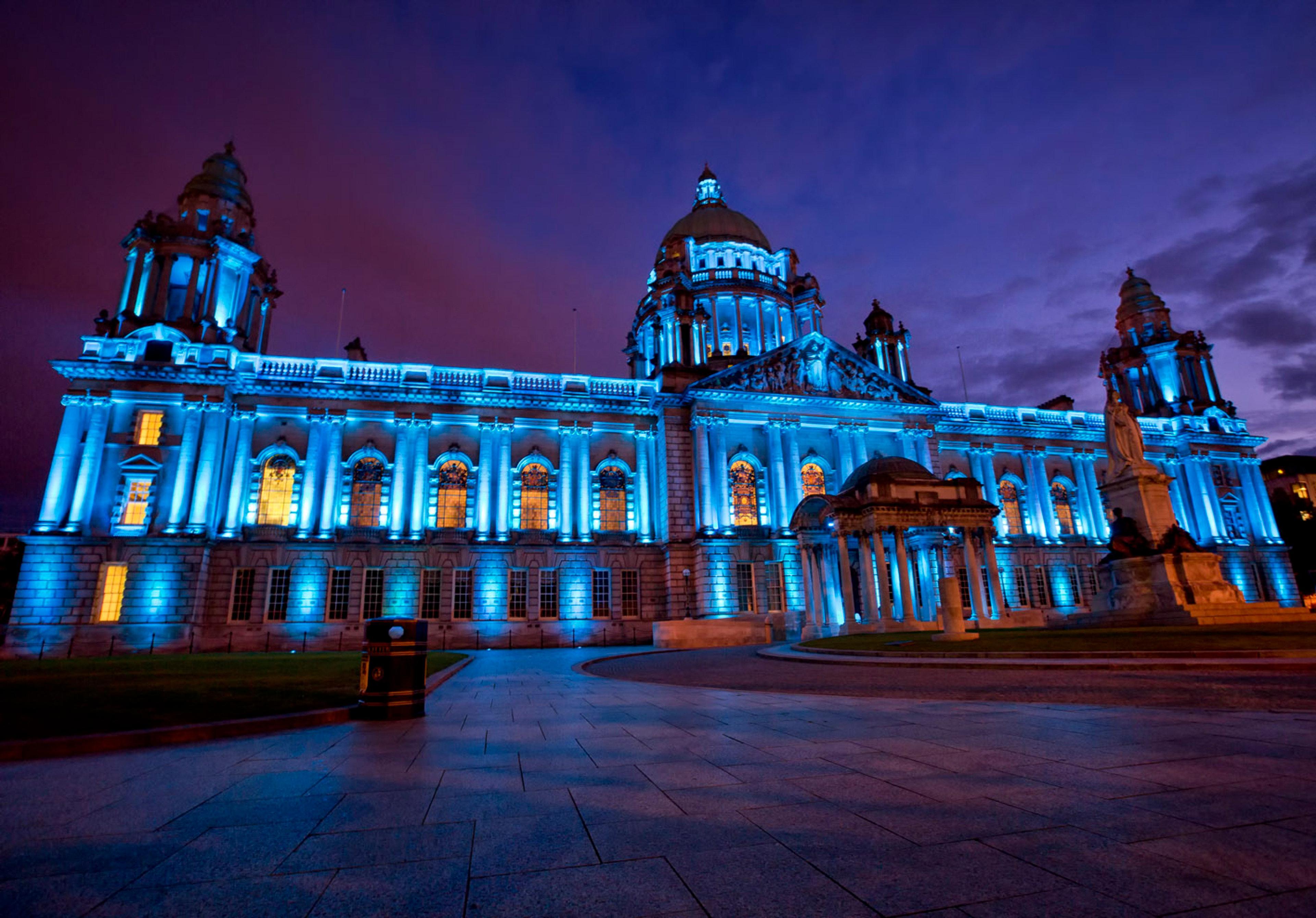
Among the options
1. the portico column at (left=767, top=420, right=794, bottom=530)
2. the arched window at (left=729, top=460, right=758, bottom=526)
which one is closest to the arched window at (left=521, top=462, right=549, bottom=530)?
the arched window at (left=729, top=460, right=758, bottom=526)

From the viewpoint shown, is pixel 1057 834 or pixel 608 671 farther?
pixel 608 671

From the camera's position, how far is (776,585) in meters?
40.6

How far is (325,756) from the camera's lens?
711 centimetres

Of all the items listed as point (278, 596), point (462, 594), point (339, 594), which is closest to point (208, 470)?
point (278, 596)

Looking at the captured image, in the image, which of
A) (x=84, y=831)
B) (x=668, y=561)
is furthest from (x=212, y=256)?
(x=84, y=831)

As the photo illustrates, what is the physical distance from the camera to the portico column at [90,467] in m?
33.7

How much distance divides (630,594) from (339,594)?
1636cm

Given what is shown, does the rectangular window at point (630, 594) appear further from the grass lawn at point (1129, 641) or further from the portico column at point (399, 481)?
the grass lawn at point (1129, 641)

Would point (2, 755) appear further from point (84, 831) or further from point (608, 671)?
point (608, 671)

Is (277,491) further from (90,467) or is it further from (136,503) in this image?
(90,467)

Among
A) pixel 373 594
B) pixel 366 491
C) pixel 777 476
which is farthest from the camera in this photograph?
pixel 777 476

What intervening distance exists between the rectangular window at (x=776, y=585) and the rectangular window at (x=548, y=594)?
12.6 meters

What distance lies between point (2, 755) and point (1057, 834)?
32.8 ft

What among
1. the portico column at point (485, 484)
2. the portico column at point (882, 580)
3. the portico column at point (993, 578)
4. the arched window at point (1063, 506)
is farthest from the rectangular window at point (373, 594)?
the arched window at point (1063, 506)
